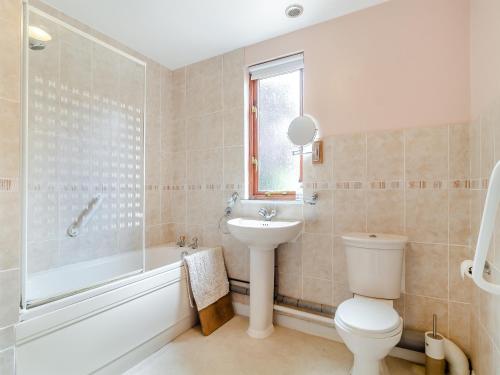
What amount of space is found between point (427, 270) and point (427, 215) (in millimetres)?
353

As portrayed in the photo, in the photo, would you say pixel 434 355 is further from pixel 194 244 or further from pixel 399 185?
pixel 194 244

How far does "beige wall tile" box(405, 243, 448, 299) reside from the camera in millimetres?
1595

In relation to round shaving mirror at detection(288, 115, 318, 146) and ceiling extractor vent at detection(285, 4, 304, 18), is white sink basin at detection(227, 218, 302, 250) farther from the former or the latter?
ceiling extractor vent at detection(285, 4, 304, 18)

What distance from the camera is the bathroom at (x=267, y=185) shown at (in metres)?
1.26

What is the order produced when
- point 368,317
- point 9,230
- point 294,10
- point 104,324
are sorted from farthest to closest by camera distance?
point 294,10 → point 104,324 → point 368,317 → point 9,230

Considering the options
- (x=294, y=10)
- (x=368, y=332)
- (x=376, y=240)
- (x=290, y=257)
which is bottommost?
(x=368, y=332)

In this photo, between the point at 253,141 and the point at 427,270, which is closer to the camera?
the point at 427,270

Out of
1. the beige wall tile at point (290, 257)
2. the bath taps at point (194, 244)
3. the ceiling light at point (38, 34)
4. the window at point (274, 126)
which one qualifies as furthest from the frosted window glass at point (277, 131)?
the ceiling light at point (38, 34)

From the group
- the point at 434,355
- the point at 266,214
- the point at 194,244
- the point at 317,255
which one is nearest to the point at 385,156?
the point at 317,255

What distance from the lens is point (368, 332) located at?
124 centimetres

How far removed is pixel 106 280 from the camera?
158 centimetres

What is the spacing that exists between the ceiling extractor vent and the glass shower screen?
119 centimetres

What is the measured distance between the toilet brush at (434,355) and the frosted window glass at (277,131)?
1317mm

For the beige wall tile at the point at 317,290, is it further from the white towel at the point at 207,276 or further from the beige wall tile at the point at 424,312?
the white towel at the point at 207,276
